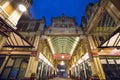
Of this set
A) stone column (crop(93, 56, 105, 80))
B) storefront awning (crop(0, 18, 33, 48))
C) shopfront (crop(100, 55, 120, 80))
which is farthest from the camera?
shopfront (crop(100, 55, 120, 80))

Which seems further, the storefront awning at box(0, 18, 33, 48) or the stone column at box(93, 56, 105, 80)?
the stone column at box(93, 56, 105, 80)

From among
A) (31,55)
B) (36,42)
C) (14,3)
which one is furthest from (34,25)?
(14,3)

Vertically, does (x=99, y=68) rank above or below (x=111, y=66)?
below

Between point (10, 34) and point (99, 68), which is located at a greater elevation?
point (10, 34)

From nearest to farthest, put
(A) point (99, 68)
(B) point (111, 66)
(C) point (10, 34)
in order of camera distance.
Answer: (C) point (10, 34) → (A) point (99, 68) → (B) point (111, 66)

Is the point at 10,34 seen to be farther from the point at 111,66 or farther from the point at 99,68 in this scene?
the point at 111,66

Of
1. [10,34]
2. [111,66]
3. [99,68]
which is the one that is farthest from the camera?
[111,66]

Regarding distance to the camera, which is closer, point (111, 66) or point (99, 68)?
point (99, 68)

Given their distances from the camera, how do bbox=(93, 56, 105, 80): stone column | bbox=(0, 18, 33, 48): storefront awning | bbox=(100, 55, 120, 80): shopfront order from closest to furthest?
bbox=(0, 18, 33, 48): storefront awning
bbox=(93, 56, 105, 80): stone column
bbox=(100, 55, 120, 80): shopfront

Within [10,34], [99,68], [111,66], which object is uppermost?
[10,34]

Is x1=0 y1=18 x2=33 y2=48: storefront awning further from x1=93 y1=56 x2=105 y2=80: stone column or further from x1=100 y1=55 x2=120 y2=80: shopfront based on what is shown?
x1=100 y1=55 x2=120 y2=80: shopfront

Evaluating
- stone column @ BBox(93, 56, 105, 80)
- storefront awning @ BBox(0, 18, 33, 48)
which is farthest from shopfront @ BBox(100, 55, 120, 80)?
storefront awning @ BBox(0, 18, 33, 48)

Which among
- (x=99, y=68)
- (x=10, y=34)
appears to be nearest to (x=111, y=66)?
(x=99, y=68)

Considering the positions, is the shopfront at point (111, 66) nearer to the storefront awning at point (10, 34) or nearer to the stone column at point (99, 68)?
the stone column at point (99, 68)
